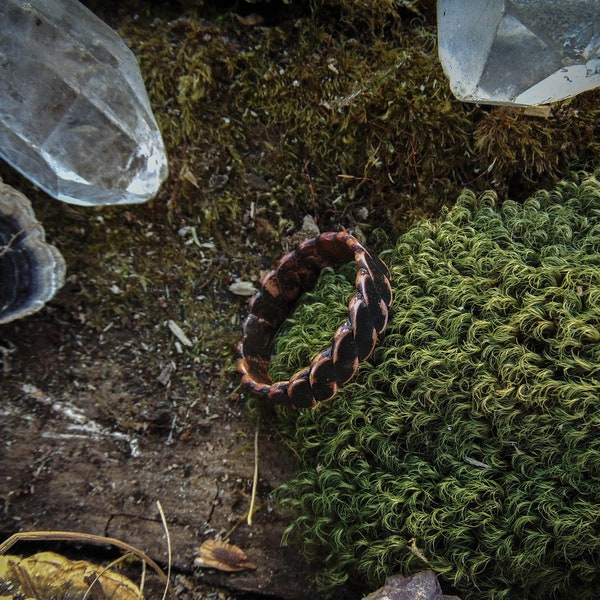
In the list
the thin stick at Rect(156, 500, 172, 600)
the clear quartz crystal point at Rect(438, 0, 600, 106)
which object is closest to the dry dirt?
the thin stick at Rect(156, 500, 172, 600)

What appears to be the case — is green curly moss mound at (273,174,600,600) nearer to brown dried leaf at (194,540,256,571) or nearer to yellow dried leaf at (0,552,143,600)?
brown dried leaf at (194,540,256,571)

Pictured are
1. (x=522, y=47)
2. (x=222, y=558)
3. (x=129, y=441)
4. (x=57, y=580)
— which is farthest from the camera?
(x=129, y=441)

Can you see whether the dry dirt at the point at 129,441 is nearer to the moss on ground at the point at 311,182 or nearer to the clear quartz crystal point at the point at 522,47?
the moss on ground at the point at 311,182

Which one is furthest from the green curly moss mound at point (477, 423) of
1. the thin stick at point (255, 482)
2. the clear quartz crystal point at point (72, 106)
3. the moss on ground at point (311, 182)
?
the clear quartz crystal point at point (72, 106)

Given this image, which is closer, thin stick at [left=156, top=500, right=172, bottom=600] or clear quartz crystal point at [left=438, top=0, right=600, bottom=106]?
clear quartz crystal point at [left=438, top=0, right=600, bottom=106]

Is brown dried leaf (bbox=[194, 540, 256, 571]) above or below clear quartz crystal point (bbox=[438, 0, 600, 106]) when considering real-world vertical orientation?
below

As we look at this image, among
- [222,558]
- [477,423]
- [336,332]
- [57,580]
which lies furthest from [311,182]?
[57,580]

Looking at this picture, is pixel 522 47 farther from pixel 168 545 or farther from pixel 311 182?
pixel 168 545
